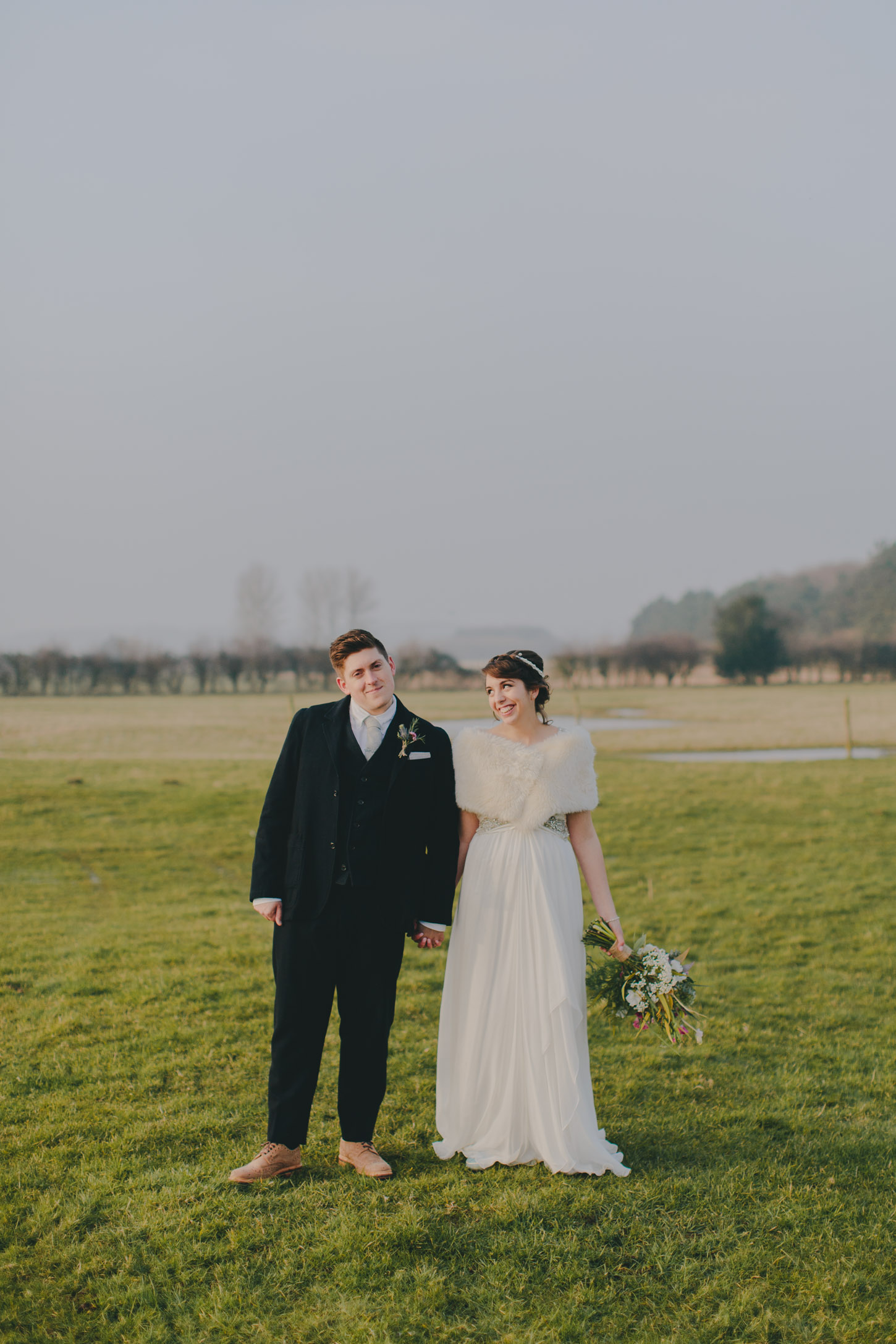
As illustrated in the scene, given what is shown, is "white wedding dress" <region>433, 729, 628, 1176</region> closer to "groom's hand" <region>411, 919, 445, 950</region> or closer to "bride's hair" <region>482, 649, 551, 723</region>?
"groom's hand" <region>411, 919, 445, 950</region>

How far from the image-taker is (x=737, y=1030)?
6871 mm

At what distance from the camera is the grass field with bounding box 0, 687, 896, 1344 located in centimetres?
348

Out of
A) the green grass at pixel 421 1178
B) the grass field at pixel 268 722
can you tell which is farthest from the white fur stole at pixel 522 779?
the grass field at pixel 268 722

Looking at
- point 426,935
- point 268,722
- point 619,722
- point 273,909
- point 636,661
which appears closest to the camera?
point 273,909

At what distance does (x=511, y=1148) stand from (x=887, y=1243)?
1.71 metres

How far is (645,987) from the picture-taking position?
4488 millimetres

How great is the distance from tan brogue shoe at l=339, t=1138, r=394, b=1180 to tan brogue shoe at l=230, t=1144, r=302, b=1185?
238 mm

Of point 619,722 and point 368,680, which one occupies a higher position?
point 368,680

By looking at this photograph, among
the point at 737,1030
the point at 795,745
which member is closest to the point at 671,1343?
the point at 737,1030

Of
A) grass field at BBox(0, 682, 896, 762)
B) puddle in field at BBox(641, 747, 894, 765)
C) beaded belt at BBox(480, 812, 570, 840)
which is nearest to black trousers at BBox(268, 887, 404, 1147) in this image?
beaded belt at BBox(480, 812, 570, 840)

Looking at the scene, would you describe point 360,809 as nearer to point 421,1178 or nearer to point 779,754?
point 421,1178

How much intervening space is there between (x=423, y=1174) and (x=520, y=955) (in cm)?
118

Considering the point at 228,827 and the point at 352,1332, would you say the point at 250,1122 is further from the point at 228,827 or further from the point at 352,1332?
the point at 228,827

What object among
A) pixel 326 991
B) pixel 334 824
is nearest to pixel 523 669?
pixel 334 824
